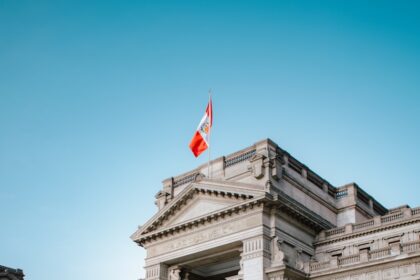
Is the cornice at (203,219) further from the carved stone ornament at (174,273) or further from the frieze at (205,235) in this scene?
the carved stone ornament at (174,273)

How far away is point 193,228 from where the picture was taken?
48750mm

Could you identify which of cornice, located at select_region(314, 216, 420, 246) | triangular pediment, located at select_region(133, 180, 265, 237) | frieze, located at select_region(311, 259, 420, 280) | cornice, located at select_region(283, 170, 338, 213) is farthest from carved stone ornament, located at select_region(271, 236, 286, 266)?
cornice, located at select_region(283, 170, 338, 213)

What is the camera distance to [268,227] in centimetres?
4469

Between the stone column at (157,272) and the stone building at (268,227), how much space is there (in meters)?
0.08

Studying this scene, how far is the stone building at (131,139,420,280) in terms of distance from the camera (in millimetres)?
42594

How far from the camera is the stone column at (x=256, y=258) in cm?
4319

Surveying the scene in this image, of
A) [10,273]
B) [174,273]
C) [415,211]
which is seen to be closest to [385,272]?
[415,211]

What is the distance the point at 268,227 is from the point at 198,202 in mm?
6947

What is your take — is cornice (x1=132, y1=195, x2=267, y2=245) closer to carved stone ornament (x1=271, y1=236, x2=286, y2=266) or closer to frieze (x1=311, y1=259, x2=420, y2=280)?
carved stone ornament (x1=271, y1=236, x2=286, y2=266)

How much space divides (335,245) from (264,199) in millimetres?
7310

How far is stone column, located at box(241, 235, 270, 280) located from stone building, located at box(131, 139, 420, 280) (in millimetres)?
69

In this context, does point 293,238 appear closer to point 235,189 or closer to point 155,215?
point 235,189

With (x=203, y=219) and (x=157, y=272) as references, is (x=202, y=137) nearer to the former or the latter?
(x=203, y=219)

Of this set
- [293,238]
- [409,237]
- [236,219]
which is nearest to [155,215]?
[236,219]
